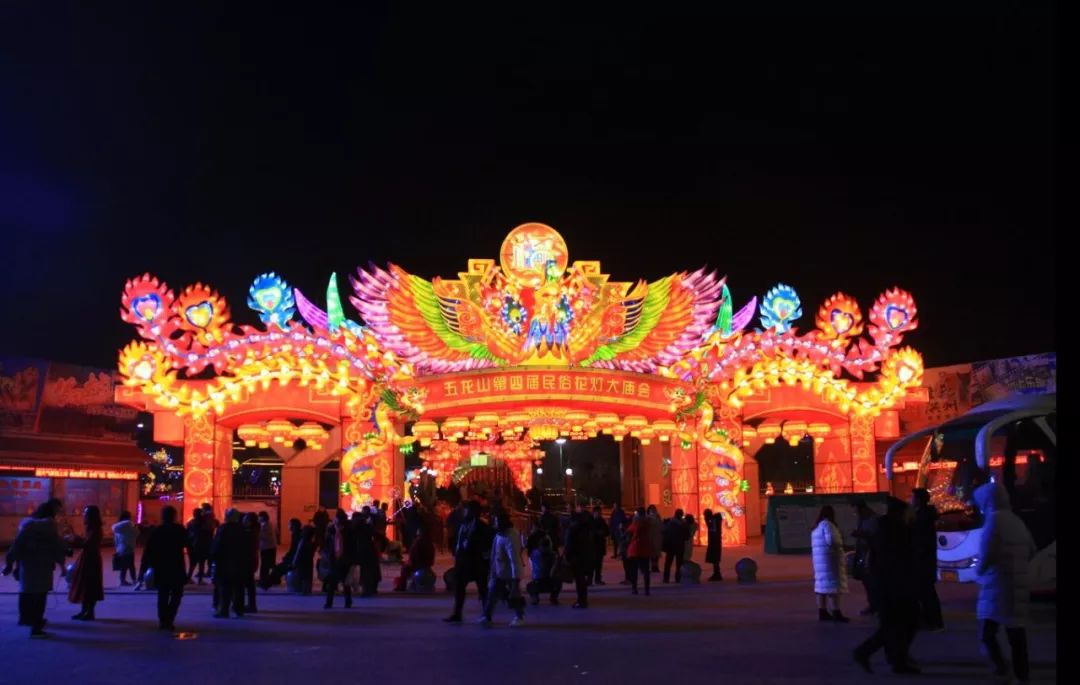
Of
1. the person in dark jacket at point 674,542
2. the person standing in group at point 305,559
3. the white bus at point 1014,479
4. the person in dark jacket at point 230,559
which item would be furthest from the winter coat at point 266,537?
the white bus at point 1014,479

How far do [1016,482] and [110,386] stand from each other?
2901 centimetres

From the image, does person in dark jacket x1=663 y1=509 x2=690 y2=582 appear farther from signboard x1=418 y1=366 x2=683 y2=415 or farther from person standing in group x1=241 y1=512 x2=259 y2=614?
signboard x1=418 y1=366 x2=683 y2=415

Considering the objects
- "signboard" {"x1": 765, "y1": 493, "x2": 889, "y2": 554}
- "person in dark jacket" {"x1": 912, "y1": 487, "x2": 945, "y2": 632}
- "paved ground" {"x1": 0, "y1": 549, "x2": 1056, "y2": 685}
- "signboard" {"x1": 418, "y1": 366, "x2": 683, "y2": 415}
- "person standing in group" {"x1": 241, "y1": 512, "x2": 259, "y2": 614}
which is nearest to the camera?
"paved ground" {"x1": 0, "y1": 549, "x2": 1056, "y2": 685}

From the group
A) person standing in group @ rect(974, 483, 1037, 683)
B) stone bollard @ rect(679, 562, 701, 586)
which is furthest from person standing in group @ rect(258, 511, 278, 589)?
person standing in group @ rect(974, 483, 1037, 683)

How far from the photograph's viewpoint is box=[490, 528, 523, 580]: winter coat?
12.3m

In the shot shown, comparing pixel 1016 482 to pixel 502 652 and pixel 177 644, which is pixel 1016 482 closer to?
pixel 502 652

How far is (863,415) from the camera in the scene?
3008 cm

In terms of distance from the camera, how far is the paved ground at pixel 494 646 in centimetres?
896

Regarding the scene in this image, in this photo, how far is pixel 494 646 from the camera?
1067 centimetres

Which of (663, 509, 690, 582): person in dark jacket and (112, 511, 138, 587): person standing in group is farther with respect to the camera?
(663, 509, 690, 582): person in dark jacket

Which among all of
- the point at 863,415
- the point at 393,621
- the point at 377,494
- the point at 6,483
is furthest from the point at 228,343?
the point at 863,415

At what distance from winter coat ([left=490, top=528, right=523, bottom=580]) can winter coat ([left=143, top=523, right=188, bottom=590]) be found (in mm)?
3594

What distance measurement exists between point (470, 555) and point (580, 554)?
240 centimetres

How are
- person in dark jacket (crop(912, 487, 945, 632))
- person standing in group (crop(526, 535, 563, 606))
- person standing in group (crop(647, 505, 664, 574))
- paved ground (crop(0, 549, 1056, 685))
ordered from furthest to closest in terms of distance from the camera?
person standing in group (crop(647, 505, 664, 574)) < person standing in group (crop(526, 535, 563, 606)) < person in dark jacket (crop(912, 487, 945, 632)) < paved ground (crop(0, 549, 1056, 685))
